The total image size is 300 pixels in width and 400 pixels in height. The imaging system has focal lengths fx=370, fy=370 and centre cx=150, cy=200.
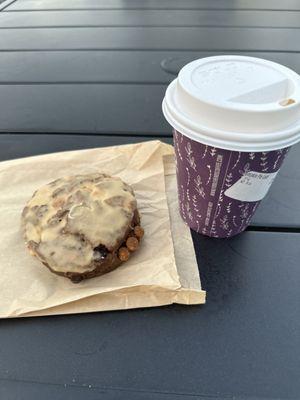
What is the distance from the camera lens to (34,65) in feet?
3.69

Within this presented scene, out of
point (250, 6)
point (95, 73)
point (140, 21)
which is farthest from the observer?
point (250, 6)

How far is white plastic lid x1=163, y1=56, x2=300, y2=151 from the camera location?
501mm

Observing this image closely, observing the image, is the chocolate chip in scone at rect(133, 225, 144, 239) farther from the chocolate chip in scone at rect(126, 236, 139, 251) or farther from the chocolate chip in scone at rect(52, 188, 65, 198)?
the chocolate chip in scone at rect(52, 188, 65, 198)

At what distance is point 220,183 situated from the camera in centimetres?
58

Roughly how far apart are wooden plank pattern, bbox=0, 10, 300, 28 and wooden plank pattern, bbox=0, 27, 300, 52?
54 millimetres

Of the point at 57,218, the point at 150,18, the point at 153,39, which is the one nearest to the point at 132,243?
the point at 57,218

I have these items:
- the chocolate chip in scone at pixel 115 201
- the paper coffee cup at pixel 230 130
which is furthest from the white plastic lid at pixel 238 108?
the chocolate chip in scone at pixel 115 201

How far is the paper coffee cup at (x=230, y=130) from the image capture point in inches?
19.9

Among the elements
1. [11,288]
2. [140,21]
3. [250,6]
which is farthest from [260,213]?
[250,6]

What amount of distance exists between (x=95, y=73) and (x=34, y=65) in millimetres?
197

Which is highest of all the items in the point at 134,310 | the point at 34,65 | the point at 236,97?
the point at 236,97

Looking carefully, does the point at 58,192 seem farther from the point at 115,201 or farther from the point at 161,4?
the point at 161,4

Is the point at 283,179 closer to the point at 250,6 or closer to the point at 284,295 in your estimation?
the point at 284,295

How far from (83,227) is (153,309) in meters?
0.17
